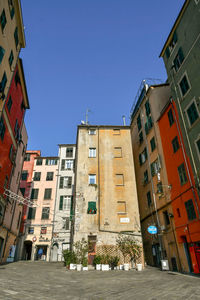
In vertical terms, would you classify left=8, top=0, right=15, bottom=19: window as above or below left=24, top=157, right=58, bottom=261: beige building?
above

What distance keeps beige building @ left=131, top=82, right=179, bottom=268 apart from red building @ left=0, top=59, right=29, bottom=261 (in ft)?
56.5

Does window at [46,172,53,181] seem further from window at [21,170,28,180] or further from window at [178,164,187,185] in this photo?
window at [178,164,187,185]

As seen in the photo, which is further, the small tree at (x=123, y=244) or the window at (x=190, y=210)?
the small tree at (x=123, y=244)

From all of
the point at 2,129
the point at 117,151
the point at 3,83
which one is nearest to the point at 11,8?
the point at 3,83

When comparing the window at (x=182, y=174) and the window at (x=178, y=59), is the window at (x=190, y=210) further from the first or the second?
the window at (x=178, y=59)

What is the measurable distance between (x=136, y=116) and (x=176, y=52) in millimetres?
13523

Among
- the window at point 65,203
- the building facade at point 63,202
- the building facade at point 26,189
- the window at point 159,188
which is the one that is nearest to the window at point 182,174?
the window at point 159,188

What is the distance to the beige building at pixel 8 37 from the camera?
18.5 metres

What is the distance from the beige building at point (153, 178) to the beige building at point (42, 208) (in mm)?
14977

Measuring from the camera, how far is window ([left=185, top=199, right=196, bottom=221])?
18086mm

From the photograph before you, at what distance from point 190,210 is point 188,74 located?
12.5m

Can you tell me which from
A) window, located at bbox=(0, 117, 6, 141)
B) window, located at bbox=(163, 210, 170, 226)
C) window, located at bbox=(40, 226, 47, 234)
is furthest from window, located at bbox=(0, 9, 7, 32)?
window, located at bbox=(40, 226, 47, 234)

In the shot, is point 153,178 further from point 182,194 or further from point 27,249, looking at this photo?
point 27,249

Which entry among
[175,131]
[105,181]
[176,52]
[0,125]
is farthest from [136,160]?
[0,125]
